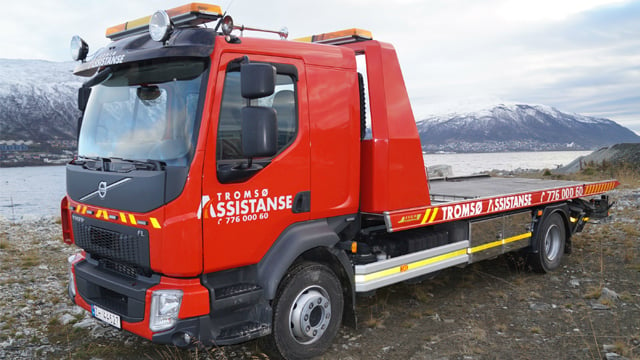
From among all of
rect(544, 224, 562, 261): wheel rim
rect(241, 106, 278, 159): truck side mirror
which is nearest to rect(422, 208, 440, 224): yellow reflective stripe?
rect(241, 106, 278, 159): truck side mirror

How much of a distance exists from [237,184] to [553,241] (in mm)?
5842

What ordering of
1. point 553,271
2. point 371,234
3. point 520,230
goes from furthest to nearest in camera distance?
point 553,271
point 520,230
point 371,234

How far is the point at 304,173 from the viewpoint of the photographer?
13.2 ft

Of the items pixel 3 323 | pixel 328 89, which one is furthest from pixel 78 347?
pixel 328 89

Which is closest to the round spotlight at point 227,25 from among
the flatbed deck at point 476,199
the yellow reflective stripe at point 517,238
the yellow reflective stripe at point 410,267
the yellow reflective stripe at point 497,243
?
the flatbed deck at point 476,199

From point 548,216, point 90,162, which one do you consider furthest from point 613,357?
point 90,162

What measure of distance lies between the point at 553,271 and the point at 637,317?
6.89 ft

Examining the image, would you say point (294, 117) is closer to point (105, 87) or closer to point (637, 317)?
point (105, 87)

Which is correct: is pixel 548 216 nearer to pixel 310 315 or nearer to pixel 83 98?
pixel 310 315

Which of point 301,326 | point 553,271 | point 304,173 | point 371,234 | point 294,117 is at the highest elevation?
point 294,117

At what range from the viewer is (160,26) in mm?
3486

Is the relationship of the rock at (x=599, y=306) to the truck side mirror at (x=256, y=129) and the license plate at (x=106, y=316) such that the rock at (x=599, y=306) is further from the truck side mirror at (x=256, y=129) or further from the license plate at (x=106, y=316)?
the license plate at (x=106, y=316)

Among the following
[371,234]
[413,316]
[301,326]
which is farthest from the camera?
[413,316]

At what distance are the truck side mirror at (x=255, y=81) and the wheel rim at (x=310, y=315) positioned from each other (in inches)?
69.8
